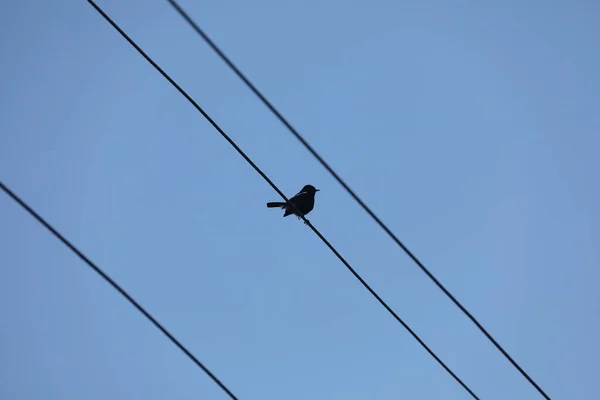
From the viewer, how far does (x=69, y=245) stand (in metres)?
5.46

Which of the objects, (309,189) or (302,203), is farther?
(309,189)

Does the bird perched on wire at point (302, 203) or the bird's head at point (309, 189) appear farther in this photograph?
the bird's head at point (309, 189)

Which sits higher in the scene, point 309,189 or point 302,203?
point 309,189

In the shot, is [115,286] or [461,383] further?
Result: [461,383]

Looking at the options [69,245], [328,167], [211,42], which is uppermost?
[211,42]

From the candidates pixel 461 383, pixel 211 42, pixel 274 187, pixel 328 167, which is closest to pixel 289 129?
pixel 328 167

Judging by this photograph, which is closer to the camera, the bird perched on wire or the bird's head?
the bird perched on wire

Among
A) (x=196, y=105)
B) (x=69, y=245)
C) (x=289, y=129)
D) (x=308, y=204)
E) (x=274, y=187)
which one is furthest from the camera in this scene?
(x=308, y=204)

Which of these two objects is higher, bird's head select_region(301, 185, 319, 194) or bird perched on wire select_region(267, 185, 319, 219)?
bird's head select_region(301, 185, 319, 194)

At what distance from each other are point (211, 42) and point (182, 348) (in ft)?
7.65

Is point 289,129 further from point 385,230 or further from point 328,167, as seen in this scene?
point 385,230

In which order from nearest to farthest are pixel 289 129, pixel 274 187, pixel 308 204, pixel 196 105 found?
pixel 289 129
pixel 196 105
pixel 274 187
pixel 308 204

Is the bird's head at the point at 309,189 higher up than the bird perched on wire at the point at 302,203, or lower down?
higher up

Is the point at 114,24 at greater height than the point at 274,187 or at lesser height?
greater
